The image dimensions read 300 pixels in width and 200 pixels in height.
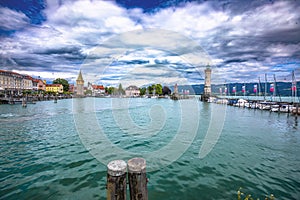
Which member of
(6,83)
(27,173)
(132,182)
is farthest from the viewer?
(6,83)

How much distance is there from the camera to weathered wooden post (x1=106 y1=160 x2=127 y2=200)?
9.93ft

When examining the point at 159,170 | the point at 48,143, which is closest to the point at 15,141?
the point at 48,143

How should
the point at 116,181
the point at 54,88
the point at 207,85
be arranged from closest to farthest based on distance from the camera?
the point at 116,181 → the point at 207,85 → the point at 54,88

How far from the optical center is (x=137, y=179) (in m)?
3.21

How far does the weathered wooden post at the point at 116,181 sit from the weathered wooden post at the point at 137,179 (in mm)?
175

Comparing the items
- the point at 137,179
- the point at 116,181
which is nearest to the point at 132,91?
the point at 137,179

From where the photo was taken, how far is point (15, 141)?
11.1 m

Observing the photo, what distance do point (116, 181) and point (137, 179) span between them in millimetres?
431

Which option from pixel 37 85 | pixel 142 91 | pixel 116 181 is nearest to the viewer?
pixel 116 181

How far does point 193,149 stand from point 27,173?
8.79 meters

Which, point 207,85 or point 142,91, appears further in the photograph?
point 142,91

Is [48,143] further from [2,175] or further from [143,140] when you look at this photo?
[143,140]

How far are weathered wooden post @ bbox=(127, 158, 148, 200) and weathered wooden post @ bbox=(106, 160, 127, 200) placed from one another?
18cm

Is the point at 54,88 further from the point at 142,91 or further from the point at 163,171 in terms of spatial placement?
the point at 163,171
